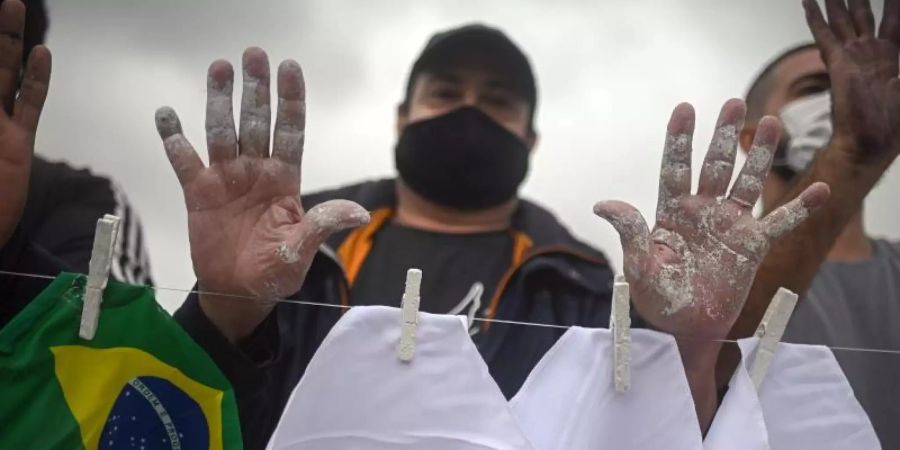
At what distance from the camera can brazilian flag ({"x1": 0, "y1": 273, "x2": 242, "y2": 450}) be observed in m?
1.23

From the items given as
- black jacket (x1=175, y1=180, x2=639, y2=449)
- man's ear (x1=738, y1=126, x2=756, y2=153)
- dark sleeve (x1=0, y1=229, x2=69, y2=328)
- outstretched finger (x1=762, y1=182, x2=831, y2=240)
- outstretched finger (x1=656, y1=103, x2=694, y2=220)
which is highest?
outstretched finger (x1=656, y1=103, x2=694, y2=220)

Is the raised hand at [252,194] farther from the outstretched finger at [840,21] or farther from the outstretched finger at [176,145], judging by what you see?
the outstretched finger at [840,21]

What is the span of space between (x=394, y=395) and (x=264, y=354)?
0.94 ft

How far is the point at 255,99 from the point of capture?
129 centimetres

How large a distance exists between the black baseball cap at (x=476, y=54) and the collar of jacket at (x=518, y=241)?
0.23 meters

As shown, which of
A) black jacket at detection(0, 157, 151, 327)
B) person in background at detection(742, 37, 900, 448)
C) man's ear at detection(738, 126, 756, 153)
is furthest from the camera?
man's ear at detection(738, 126, 756, 153)

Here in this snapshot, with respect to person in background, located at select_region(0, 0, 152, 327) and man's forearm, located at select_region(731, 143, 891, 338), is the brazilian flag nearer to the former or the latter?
person in background, located at select_region(0, 0, 152, 327)

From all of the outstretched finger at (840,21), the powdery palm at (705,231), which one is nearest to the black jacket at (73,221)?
the powdery palm at (705,231)

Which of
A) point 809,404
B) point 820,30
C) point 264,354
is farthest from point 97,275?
point 820,30

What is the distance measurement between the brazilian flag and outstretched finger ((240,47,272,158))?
31 cm

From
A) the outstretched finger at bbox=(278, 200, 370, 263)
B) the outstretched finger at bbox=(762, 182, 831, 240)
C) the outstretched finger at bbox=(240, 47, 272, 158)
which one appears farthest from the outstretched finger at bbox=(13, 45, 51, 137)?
the outstretched finger at bbox=(762, 182, 831, 240)

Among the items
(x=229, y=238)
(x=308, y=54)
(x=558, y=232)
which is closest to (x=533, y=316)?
(x=558, y=232)

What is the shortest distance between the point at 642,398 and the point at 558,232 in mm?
493

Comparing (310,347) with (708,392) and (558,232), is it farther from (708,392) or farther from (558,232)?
(708,392)
